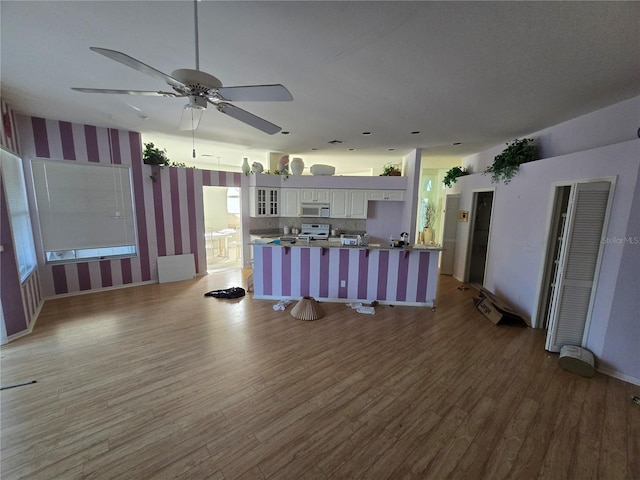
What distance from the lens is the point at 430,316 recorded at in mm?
3818

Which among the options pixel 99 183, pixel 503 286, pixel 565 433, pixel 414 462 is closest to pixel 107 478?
pixel 414 462

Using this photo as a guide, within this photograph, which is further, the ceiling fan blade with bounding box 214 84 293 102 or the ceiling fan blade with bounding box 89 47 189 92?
the ceiling fan blade with bounding box 214 84 293 102

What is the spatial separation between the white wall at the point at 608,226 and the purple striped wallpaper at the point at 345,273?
50.5 inches

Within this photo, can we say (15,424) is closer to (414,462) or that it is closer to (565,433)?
(414,462)

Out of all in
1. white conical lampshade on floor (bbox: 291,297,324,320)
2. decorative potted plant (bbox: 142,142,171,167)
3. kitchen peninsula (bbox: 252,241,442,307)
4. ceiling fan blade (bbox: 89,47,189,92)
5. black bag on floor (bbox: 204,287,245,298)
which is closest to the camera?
ceiling fan blade (bbox: 89,47,189,92)

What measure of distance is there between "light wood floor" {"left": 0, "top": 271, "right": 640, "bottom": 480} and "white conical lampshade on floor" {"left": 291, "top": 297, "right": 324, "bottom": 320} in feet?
0.68

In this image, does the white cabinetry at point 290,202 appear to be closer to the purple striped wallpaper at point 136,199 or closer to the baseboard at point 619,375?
the purple striped wallpaper at point 136,199

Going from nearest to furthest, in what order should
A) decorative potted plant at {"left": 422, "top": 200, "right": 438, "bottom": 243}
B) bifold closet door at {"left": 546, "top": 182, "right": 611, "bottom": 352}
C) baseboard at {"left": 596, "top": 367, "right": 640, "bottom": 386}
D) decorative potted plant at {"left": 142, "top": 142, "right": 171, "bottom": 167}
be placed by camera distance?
baseboard at {"left": 596, "top": 367, "right": 640, "bottom": 386}
bifold closet door at {"left": 546, "top": 182, "right": 611, "bottom": 352}
decorative potted plant at {"left": 142, "top": 142, "right": 171, "bottom": 167}
decorative potted plant at {"left": 422, "top": 200, "right": 438, "bottom": 243}

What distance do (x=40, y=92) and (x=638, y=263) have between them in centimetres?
650

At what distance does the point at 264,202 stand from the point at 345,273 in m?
2.99

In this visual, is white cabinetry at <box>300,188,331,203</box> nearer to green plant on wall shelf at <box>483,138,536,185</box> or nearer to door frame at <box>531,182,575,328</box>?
green plant on wall shelf at <box>483,138,536,185</box>

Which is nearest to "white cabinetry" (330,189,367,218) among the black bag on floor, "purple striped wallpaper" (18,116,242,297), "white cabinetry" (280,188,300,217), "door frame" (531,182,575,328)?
"white cabinetry" (280,188,300,217)

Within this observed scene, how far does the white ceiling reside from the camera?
1.55 meters

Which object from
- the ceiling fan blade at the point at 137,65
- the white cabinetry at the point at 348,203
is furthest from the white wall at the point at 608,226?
the ceiling fan blade at the point at 137,65
